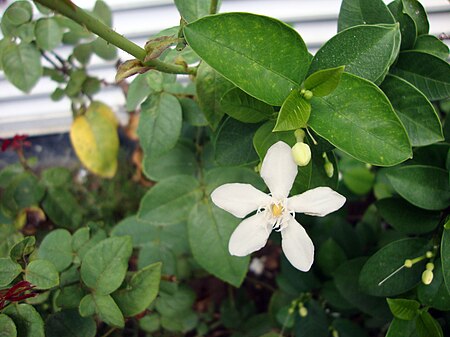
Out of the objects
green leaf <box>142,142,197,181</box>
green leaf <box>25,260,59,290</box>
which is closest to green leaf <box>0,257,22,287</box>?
green leaf <box>25,260,59,290</box>

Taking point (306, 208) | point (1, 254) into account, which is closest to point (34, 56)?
point (1, 254)

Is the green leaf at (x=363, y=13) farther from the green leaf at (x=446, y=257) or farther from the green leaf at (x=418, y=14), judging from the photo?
the green leaf at (x=446, y=257)

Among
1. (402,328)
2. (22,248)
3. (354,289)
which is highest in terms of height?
(22,248)

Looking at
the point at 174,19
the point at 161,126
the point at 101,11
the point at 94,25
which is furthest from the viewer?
the point at 174,19

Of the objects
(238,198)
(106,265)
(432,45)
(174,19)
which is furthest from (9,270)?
(174,19)

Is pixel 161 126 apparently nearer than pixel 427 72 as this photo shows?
No

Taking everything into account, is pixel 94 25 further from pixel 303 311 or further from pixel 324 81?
pixel 303 311

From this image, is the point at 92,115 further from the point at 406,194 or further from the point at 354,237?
the point at 406,194

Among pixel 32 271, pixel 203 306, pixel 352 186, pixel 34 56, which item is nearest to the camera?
pixel 32 271

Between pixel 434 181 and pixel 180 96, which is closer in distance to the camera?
pixel 434 181
